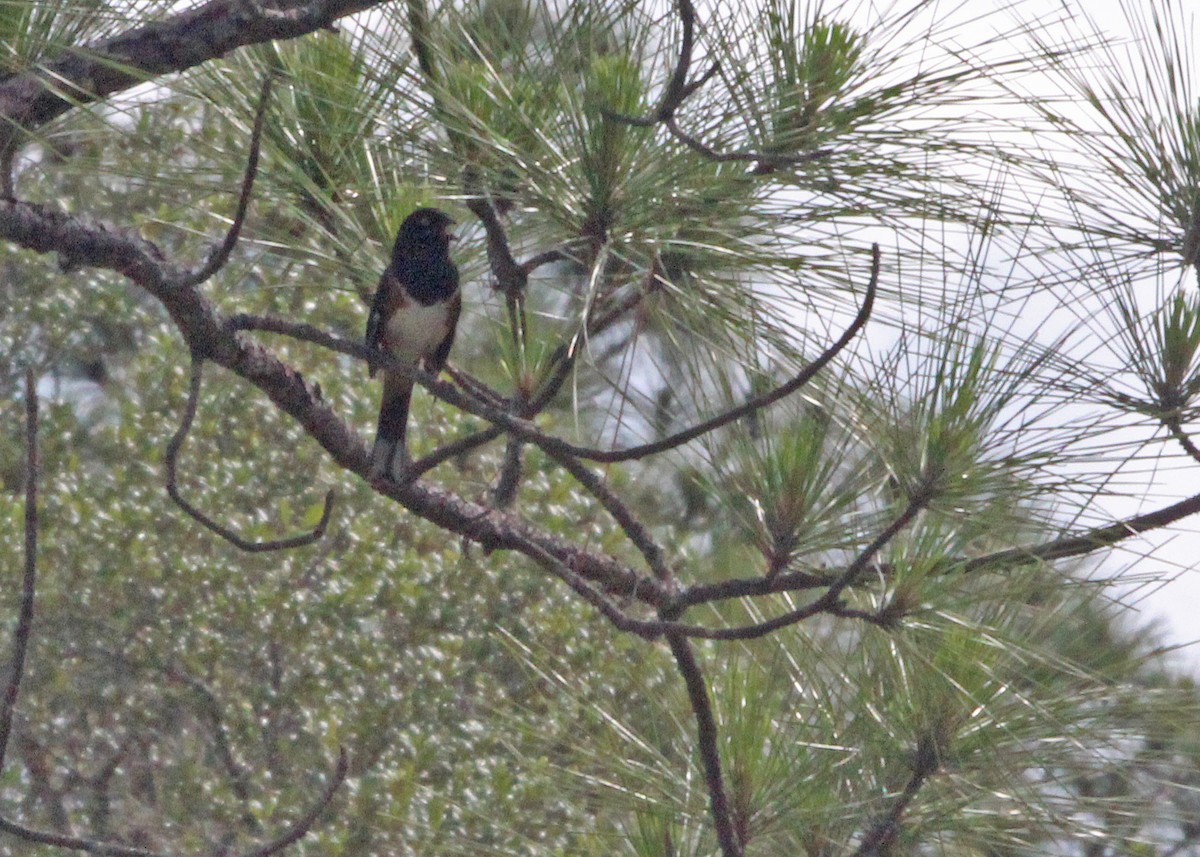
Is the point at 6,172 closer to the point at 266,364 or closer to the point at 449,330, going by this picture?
the point at 266,364

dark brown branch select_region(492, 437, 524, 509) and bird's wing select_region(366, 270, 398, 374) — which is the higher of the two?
bird's wing select_region(366, 270, 398, 374)

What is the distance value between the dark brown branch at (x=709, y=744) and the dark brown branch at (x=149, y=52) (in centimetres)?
55

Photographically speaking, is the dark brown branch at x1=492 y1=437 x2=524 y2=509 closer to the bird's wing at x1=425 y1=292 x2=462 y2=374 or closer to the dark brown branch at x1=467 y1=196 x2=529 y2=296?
the dark brown branch at x1=467 y1=196 x2=529 y2=296

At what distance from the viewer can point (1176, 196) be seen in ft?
3.51

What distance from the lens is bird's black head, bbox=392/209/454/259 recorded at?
134 cm

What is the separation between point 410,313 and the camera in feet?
5.77

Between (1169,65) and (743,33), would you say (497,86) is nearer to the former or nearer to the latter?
(743,33)

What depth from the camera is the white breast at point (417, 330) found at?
176 centimetres

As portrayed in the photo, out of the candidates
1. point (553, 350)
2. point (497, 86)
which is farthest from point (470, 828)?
point (497, 86)

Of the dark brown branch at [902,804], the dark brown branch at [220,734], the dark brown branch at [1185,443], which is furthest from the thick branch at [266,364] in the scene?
the dark brown branch at [220,734]

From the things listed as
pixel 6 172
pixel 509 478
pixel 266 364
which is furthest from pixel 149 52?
pixel 509 478

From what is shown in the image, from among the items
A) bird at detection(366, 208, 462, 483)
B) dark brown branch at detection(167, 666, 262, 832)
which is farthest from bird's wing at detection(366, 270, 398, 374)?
dark brown branch at detection(167, 666, 262, 832)

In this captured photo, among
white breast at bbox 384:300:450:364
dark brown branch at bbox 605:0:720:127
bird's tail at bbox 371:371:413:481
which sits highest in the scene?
white breast at bbox 384:300:450:364

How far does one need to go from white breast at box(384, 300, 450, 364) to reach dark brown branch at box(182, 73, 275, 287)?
2.43 ft
